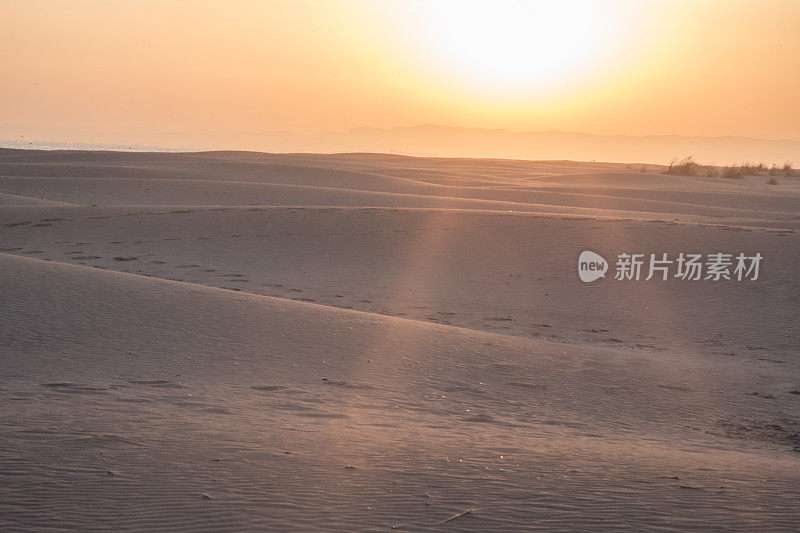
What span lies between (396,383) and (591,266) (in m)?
7.74

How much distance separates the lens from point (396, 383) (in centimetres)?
635

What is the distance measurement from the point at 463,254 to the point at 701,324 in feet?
15.8

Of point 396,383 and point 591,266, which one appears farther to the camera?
point 591,266

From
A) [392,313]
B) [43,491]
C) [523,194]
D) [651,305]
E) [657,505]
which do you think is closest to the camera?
[43,491]

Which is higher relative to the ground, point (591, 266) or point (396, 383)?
point (591, 266)

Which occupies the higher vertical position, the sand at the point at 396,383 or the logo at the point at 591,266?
the logo at the point at 591,266

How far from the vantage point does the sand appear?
145 inches

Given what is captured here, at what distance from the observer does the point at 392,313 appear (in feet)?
33.8

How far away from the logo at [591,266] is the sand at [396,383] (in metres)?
0.29

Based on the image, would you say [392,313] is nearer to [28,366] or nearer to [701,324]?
[701,324]

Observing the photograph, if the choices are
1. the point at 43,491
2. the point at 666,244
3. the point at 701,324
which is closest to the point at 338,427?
the point at 43,491

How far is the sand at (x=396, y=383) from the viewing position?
3.68 meters

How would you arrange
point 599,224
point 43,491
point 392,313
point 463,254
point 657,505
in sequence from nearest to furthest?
point 43,491 < point 657,505 < point 392,313 < point 463,254 < point 599,224

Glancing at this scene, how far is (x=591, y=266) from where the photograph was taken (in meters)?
13.3
